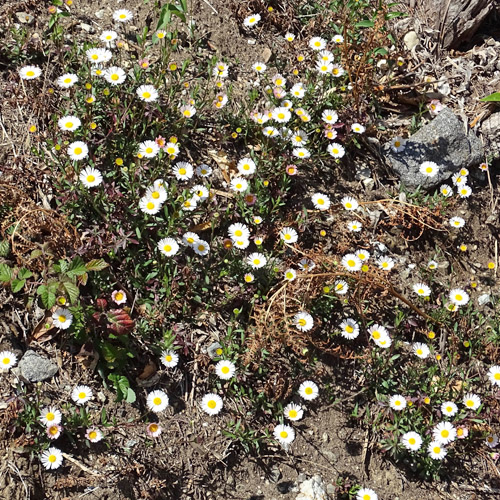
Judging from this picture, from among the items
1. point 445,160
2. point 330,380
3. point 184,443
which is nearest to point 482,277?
point 445,160

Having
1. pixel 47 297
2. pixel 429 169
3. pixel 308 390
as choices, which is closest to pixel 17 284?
pixel 47 297

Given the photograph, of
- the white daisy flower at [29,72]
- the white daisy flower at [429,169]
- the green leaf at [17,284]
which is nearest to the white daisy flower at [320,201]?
the white daisy flower at [429,169]

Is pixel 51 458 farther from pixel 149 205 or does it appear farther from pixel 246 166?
pixel 246 166

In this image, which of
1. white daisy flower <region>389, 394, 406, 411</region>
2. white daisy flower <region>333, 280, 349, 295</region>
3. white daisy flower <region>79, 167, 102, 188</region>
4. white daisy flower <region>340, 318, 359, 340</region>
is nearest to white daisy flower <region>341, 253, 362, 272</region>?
white daisy flower <region>333, 280, 349, 295</region>

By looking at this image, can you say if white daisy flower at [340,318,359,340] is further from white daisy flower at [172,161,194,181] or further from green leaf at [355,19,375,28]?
green leaf at [355,19,375,28]

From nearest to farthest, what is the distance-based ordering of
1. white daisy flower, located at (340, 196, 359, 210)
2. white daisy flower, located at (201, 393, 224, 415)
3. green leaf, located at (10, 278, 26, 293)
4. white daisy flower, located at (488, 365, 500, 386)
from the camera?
1. green leaf, located at (10, 278, 26, 293)
2. white daisy flower, located at (201, 393, 224, 415)
3. white daisy flower, located at (488, 365, 500, 386)
4. white daisy flower, located at (340, 196, 359, 210)

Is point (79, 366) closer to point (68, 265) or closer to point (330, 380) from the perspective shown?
point (68, 265)
